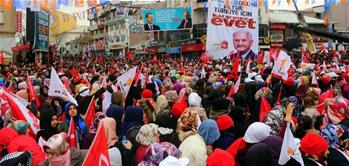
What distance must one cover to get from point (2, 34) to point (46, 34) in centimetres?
972

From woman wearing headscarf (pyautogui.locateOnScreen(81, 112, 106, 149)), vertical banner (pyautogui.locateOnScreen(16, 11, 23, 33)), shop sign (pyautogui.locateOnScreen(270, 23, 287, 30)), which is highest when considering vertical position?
shop sign (pyautogui.locateOnScreen(270, 23, 287, 30))

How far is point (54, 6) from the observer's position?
22.6 m

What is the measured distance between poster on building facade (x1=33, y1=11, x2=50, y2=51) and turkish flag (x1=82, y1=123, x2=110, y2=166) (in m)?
28.4

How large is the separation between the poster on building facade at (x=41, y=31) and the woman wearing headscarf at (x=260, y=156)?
28.3m

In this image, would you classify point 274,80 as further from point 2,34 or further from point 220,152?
point 2,34

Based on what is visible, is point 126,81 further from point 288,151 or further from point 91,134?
point 288,151

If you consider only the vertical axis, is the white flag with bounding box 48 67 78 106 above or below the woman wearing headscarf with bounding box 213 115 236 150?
above

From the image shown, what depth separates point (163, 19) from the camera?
44.1 m

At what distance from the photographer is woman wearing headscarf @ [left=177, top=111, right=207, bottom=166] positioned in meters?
5.19

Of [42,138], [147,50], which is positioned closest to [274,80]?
[42,138]

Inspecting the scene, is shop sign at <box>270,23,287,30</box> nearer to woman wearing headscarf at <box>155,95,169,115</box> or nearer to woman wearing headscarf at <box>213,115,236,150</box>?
woman wearing headscarf at <box>155,95,169,115</box>

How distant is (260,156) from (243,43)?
49.4 feet

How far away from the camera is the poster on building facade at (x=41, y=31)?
3159 centimetres

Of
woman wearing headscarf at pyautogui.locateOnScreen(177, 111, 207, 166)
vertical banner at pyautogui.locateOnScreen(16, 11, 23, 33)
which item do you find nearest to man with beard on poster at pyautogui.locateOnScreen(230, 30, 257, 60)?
woman wearing headscarf at pyautogui.locateOnScreen(177, 111, 207, 166)
